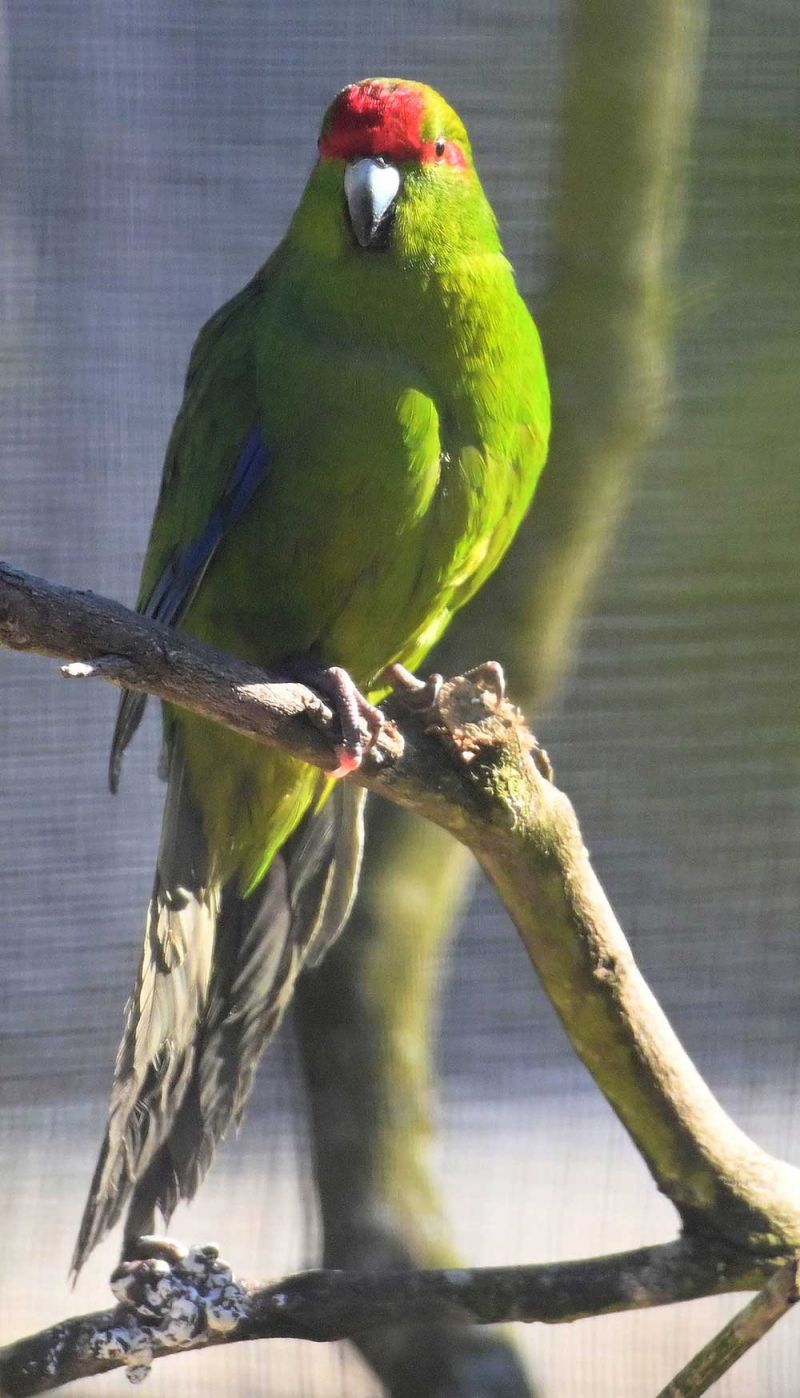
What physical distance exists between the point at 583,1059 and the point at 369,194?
65 cm

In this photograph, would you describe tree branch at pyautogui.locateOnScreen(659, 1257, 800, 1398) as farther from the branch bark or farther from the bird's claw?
the bird's claw

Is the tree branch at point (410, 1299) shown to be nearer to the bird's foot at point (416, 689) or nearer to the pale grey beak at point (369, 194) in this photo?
the bird's foot at point (416, 689)

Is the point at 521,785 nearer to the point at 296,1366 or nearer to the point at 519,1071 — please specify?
the point at 519,1071

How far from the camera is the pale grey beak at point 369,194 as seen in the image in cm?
102

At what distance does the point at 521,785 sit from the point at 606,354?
0.47 meters

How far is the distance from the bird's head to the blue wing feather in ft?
0.58

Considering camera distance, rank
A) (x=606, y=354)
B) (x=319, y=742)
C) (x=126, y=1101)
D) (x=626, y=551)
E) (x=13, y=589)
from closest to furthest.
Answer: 1. (x=13, y=589)
2. (x=319, y=742)
3. (x=126, y=1101)
4. (x=606, y=354)
5. (x=626, y=551)

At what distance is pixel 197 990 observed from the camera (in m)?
1.11

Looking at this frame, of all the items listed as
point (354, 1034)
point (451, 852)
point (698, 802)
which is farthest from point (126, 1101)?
point (698, 802)

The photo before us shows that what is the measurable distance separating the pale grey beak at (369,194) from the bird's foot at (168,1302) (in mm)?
766

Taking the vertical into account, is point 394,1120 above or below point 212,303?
below

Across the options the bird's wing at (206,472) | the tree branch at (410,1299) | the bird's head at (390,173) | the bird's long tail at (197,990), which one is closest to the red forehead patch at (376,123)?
the bird's head at (390,173)

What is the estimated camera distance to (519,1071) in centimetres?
137

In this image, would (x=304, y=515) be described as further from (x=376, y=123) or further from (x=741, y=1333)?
(x=741, y=1333)
